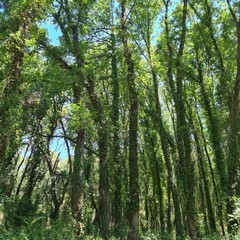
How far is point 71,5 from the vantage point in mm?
13844

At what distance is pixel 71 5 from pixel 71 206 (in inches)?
367

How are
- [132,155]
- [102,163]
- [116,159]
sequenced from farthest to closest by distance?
[116,159], [102,163], [132,155]

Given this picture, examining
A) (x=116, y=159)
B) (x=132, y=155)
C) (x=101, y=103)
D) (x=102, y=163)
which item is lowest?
(x=132, y=155)

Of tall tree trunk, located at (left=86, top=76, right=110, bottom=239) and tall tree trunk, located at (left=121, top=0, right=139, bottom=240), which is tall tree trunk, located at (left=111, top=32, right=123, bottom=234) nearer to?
tall tree trunk, located at (left=86, top=76, right=110, bottom=239)

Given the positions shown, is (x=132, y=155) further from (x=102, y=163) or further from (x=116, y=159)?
(x=116, y=159)

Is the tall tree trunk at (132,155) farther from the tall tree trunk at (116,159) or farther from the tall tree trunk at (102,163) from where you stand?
the tall tree trunk at (102,163)

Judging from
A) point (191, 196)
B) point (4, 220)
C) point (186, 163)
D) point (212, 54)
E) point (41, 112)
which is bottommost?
point (4, 220)

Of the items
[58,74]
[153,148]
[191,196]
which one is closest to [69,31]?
[58,74]

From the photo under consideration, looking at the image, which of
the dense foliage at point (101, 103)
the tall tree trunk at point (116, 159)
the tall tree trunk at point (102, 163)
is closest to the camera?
the dense foliage at point (101, 103)

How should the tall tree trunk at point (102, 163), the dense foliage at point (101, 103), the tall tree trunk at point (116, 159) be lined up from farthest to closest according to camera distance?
the tall tree trunk at point (116, 159)
the tall tree trunk at point (102, 163)
the dense foliage at point (101, 103)

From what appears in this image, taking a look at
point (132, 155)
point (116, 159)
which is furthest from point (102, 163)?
point (132, 155)

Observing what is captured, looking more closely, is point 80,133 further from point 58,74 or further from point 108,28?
point 108,28

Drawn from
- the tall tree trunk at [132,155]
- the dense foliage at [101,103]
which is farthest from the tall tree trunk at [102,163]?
the tall tree trunk at [132,155]

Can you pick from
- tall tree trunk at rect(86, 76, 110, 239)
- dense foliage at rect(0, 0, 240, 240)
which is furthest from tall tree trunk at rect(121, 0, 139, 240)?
tall tree trunk at rect(86, 76, 110, 239)
